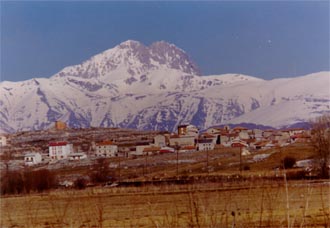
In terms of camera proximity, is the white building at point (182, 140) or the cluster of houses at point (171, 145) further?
the white building at point (182, 140)

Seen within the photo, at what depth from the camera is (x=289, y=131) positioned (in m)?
113

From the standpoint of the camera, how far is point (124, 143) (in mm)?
124438

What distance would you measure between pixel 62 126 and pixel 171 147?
6046cm

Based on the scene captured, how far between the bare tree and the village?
36.3 metres

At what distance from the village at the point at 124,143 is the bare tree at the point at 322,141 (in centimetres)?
3631

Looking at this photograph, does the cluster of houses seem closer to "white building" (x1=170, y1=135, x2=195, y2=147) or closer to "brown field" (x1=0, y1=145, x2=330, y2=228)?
"white building" (x1=170, y1=135, x2=195, y2=147)

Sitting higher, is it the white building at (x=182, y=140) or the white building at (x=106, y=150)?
the white building at (x=182, y=140)

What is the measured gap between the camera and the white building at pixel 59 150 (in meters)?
108

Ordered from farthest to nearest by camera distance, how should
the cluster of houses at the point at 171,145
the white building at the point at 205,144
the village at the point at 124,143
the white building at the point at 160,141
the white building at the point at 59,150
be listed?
the white building at the point at 160,141
the white building at the point at 205,144
the white building at the point at 59,150
the cluster of houses at the point at 171,145
the village at the point at 124,143

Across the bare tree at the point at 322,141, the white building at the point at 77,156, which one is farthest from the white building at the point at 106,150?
the bare tree at the point at 322,141

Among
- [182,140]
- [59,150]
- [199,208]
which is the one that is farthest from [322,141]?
[182,140]

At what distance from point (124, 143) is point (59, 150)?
54.3ft

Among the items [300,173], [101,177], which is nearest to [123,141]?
[101,177]

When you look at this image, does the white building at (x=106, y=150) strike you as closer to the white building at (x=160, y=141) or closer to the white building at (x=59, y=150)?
the white building at (x=59, y=150)
